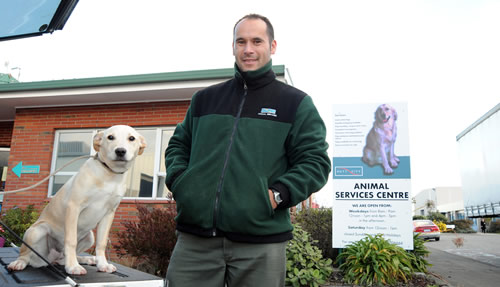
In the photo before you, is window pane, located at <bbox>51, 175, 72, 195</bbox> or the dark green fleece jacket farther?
window pane, located at <bbox>51, 175, 72, 195</bbox>

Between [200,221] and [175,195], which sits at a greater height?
[175,195]

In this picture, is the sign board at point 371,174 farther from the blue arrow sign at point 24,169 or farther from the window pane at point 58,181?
the blue arrow sign at point 24,169

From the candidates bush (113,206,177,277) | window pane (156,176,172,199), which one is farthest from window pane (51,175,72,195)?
bush (113,206,177,277)

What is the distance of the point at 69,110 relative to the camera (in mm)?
8938

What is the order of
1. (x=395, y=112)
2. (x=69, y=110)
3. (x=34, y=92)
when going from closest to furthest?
(x=395, y=112) < (x=34, y=92) < (x=69, y=110)

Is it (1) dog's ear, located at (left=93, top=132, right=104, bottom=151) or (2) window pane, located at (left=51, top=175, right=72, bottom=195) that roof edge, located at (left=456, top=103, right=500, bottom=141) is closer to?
(1) dog's ear, located at (left=93, top=132, right=104, bottom=151)

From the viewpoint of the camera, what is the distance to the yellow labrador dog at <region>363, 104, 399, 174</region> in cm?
659

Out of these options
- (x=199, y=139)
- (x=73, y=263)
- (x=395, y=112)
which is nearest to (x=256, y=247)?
(x=199, y=139)

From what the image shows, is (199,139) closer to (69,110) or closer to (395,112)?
(395,112)

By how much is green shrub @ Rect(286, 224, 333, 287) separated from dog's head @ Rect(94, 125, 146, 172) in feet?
10.7

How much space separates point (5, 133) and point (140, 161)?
476cm

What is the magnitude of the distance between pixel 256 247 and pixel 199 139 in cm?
65

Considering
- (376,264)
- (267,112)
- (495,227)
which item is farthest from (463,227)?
(267,112)

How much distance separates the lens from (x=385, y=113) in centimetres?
670
